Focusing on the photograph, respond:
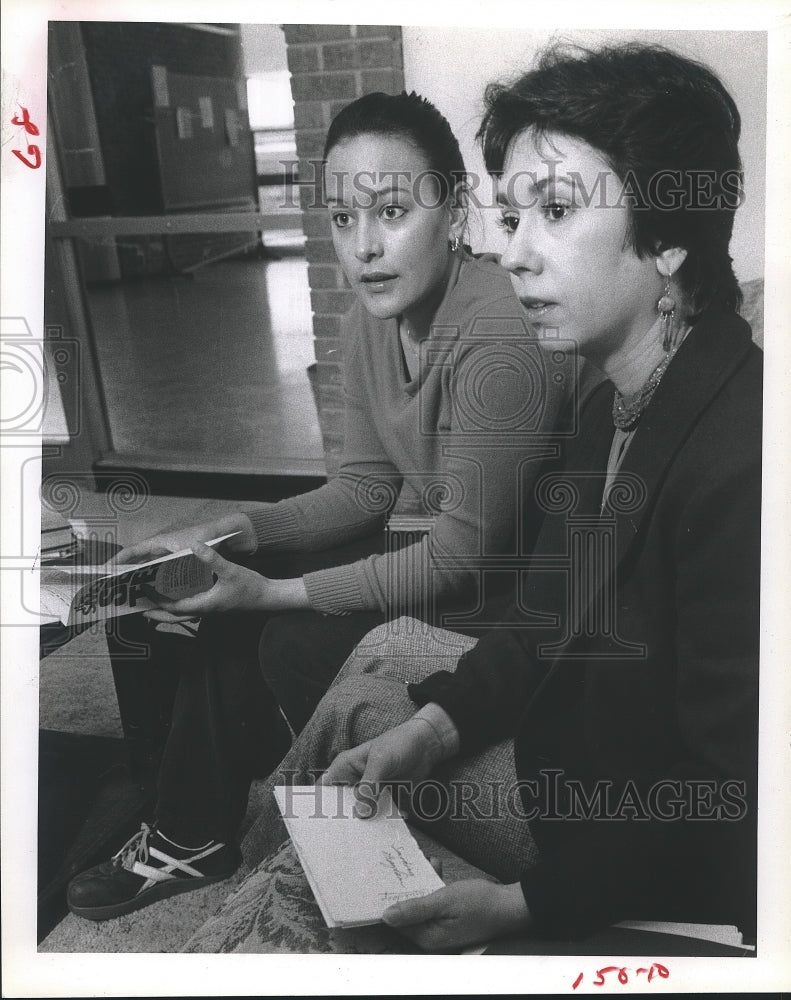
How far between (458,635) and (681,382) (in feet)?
2.06

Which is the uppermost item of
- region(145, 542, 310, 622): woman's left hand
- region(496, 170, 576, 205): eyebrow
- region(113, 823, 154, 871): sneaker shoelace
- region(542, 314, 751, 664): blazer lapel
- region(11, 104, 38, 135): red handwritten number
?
region(11, 104, 38, 135): red handwritten number

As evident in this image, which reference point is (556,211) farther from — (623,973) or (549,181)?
(623,973)

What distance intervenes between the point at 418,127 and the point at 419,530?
0.75m

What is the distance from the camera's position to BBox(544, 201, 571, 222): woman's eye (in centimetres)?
152

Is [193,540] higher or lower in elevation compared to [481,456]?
lower

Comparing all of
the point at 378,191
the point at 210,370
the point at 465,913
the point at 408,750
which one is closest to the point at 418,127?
the point at 378,191

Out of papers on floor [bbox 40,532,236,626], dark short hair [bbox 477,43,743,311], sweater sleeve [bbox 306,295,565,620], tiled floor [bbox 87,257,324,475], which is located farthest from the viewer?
tiled floor [bbox 87,257,324,475]

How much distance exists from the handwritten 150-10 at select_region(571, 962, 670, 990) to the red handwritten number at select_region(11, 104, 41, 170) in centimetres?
191

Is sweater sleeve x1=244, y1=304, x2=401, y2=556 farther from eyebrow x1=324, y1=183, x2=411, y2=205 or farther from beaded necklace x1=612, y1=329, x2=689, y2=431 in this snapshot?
beaded necklace x1=612, y1=329, x2=689, y2=431

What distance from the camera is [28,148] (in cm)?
163

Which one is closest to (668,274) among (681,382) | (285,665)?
(681,382)

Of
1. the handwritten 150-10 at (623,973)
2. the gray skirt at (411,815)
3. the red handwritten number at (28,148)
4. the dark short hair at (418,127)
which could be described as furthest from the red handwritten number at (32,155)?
the handwritten 150-10 at (623,973)

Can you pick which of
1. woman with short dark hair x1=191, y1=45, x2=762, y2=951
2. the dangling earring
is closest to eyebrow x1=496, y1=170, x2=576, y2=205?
woman with short dark hair x1=191, y1=45, x2=762, y2=951

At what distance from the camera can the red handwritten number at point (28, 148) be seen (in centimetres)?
162
